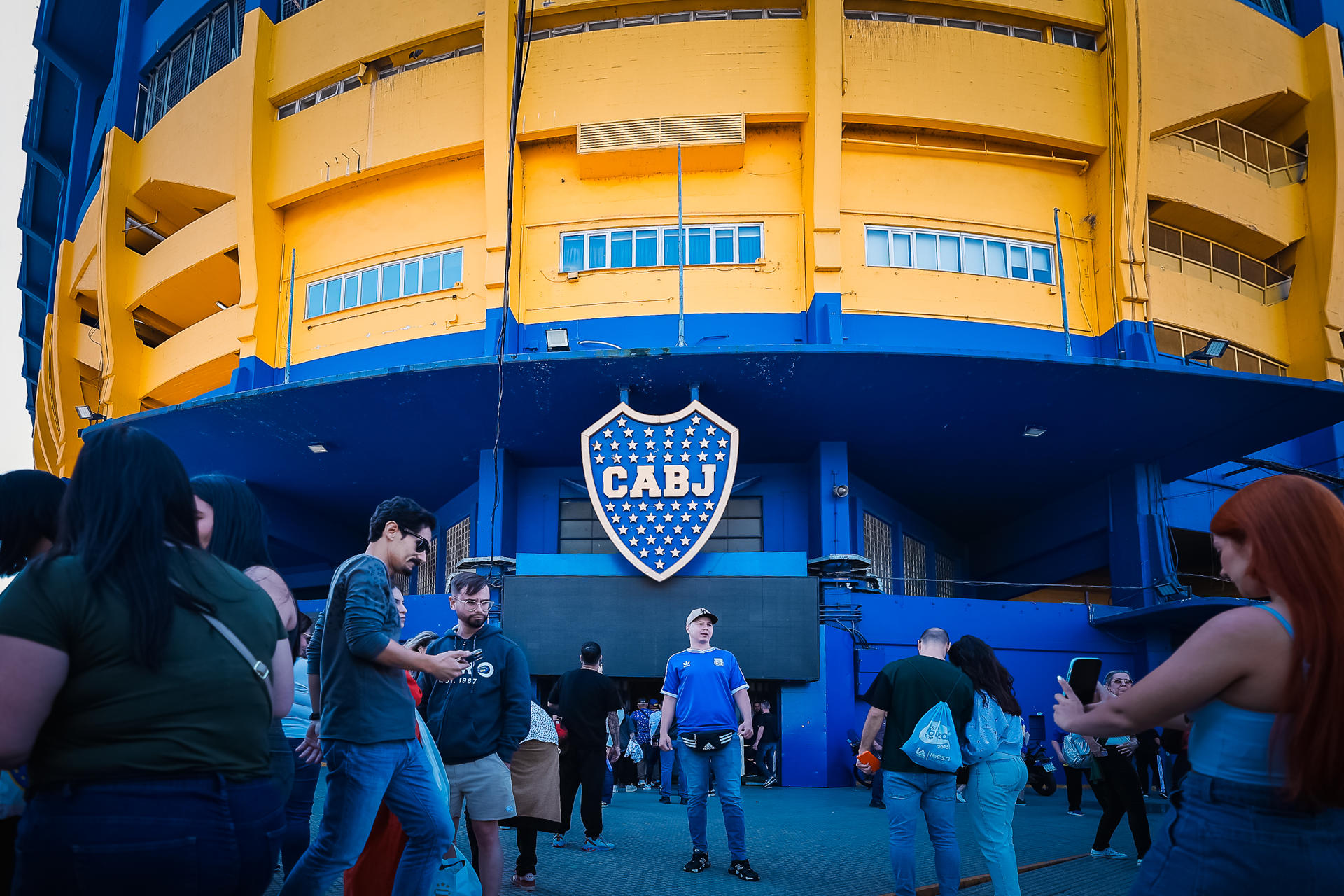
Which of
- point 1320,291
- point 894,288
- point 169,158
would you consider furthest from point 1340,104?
point 169,158

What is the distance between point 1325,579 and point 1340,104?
22.2 m

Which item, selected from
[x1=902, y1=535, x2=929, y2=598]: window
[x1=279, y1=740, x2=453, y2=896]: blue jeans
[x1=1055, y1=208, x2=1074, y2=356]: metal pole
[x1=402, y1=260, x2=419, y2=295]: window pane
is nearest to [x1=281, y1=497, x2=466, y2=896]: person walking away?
[x1=279, y1=740, x2=453, y2=896]: blue jeans

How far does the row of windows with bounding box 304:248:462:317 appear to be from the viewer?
1884cm

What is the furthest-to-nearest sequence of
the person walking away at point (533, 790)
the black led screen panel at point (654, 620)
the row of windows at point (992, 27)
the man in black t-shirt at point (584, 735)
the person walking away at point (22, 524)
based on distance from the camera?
the row of windows at point (992, 27), the black led screen panel at point (654, 620), the man in black t-shirt at point (584, 735), the person walking away at point (533, 790), the person walking away at point (22, 524)

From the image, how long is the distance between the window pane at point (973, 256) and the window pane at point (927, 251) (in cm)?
50

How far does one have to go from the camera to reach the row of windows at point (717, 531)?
19547mm

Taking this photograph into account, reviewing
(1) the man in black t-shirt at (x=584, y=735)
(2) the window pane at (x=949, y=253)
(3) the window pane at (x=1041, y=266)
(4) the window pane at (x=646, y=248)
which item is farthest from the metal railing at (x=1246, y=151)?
(1) the man in black t-shirt at (x=584, y=735)

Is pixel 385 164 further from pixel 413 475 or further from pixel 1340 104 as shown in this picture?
pixel 1340 104

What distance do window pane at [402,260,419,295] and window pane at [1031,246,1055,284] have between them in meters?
11.4

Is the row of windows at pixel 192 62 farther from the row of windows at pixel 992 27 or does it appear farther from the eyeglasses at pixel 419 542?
the eyeglasses at pixel 419 542

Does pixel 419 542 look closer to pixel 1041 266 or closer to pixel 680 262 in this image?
pixel 680 262

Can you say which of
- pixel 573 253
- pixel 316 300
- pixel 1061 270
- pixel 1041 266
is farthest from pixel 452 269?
pixel 1061 270

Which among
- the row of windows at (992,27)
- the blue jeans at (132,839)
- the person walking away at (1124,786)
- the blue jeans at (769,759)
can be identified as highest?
the row of windows at (992,27)

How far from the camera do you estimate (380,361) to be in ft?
61.9
